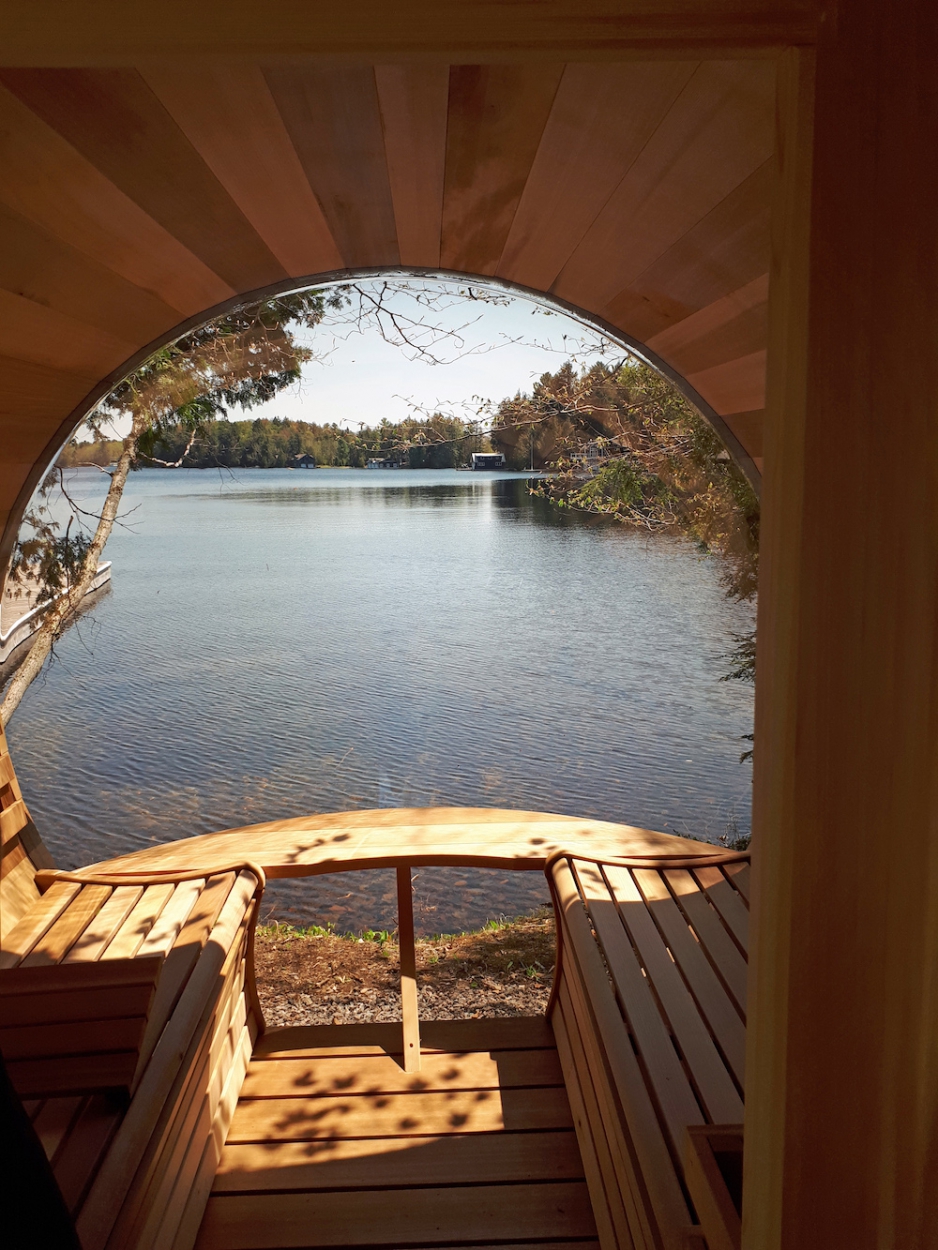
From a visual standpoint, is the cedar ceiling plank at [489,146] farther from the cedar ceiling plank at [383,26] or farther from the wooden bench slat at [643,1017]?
the wooden bench slat at [643,1017]

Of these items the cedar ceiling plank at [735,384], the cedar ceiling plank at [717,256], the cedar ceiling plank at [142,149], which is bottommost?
the cedar ceiling plank at [735,384]

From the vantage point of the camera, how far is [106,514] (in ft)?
21.5

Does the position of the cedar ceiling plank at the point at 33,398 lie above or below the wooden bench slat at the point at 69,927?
above

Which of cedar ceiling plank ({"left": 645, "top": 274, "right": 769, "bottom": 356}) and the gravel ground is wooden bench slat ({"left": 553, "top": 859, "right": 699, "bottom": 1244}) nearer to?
cedar ceiling plank ({"left": 645, "top": 274, "right": 769, "bottom": 356})

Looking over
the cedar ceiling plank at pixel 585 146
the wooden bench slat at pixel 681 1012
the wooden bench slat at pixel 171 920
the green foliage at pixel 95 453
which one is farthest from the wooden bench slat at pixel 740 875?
the green foliage at pixel 95 453

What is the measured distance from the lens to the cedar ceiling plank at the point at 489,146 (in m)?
1.48

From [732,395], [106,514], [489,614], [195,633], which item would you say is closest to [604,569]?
[489,614]

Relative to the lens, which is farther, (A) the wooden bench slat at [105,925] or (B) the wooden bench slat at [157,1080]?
(A) the wooden bench slat at [105,925]

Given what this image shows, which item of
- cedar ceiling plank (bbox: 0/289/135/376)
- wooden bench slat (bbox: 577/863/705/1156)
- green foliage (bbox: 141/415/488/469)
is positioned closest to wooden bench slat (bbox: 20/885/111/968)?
wooden bench slat (bbox: 577/863/705/1156)

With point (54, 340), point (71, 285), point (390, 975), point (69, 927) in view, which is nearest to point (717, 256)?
point (71, 285)

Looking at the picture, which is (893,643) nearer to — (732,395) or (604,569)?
(732,395)

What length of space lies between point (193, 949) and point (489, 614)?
31.9 feet

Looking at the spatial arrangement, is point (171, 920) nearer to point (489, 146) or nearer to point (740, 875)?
point (740, 875)

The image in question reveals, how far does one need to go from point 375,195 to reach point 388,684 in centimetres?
908
